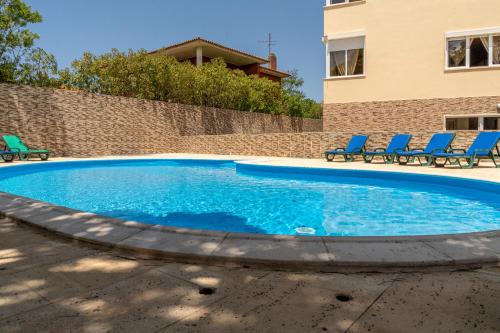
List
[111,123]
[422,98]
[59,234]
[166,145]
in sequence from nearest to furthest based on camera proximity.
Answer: [59,234] → [422,98] → [111,123] → [166,145]

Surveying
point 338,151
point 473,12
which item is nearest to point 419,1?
point 473,12

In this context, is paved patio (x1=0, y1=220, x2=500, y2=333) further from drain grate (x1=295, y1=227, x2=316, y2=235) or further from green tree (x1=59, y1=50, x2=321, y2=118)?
green tree (x1=59, y1=50, x2=321, y2=118)

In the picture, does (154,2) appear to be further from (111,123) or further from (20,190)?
(20,190)

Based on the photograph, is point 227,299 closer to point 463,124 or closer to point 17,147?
point 17,147

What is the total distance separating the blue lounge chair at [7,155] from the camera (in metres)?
13.3

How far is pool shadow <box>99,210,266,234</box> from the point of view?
17.2ft

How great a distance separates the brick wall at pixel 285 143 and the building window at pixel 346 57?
15.1 feet

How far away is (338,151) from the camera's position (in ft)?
42.6

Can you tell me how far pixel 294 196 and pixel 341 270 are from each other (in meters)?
5.03

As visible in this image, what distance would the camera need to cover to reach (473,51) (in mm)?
14906

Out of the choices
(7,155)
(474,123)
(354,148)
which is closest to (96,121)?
(7,155)

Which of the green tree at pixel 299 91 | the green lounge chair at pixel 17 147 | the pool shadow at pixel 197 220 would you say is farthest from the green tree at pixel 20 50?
the green tree at pixel 299 91

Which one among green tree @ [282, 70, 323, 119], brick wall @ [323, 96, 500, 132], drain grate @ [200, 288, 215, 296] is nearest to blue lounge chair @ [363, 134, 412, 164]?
brick wall @ [323, 96, 500, 132]

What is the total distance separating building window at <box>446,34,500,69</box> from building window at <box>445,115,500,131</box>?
235 cm
